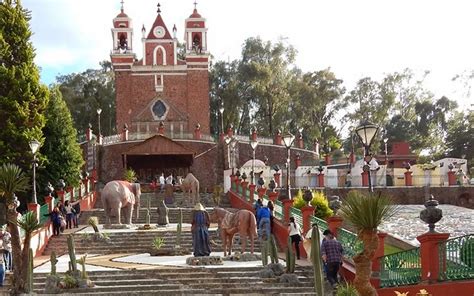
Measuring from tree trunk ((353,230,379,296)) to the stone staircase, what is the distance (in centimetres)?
452

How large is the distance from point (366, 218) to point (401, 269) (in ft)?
9.94

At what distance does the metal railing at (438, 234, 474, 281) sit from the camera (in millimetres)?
10539

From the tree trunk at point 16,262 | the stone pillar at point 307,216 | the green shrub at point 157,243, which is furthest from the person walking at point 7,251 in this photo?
the stone pillar at point 307,216

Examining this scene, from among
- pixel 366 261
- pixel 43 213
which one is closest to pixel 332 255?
pixel 366 261

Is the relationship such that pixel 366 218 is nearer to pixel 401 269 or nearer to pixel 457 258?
pixel 457 258

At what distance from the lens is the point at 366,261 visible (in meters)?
10.1

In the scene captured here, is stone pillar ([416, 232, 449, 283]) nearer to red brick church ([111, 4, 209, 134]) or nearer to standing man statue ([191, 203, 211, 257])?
standing man statue ([191, 203, 211, 257])

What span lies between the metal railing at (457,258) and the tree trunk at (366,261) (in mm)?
1566

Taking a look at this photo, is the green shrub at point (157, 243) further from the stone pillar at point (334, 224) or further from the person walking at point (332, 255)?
the person walking at point (332, 255)

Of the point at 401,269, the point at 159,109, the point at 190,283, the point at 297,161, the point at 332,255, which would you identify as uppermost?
the point at 159,109

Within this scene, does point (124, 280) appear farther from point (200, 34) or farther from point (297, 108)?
point (297, 108)

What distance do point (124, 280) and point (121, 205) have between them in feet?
28.1

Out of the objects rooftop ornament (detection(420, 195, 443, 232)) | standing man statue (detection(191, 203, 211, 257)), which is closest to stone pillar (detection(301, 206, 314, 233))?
standing man statue (detection(191, 203, 211, 257))

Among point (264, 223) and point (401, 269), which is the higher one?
point (264, 223)
